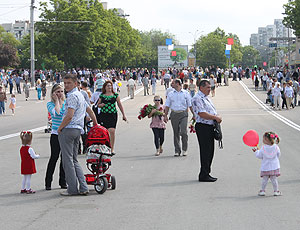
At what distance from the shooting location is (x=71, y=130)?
28.5ft

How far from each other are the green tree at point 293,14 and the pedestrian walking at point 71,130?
2429 inches

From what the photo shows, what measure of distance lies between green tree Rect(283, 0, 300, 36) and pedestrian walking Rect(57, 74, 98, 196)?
61.7 m

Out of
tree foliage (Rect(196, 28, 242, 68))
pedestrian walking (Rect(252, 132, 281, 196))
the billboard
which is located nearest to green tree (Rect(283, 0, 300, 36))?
the billboard

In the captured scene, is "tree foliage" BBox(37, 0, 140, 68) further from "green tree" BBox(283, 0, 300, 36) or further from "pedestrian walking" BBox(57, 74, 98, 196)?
"pedestrian walking" BBox(57, 74, 98, 196)

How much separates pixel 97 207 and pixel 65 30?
76.8 m

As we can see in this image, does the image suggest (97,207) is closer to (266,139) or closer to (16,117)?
(266,139)

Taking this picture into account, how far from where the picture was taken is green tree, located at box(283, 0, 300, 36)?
6731 cm

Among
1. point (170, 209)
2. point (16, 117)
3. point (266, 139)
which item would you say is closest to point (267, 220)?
point (170, 209)

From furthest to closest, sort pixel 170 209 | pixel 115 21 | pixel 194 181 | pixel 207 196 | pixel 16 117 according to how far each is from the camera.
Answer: pixel 115 21 < pixel 16 117 < pixel 194 181 < pixel 207 196 < pixel 170 209

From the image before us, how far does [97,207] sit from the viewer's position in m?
8.10

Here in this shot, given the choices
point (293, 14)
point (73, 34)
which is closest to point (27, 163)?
point (293, 14)

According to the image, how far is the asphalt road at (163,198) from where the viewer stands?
7.15 meters

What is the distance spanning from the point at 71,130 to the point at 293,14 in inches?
2493

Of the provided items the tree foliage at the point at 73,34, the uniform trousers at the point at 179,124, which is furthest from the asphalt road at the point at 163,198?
the tree foliage at the point at 73,34
